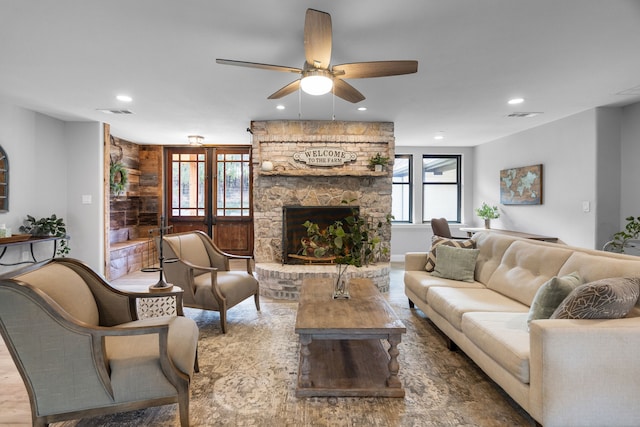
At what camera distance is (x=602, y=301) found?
1.70 m

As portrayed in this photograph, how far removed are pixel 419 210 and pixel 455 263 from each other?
3.76 meters

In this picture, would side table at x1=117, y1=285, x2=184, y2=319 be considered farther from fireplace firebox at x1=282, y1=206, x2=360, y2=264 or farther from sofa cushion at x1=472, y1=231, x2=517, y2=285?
sofa cushion at x1=472, y1=231, x2=517, y2=285

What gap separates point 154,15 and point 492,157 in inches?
239

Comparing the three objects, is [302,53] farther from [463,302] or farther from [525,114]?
[525,114]

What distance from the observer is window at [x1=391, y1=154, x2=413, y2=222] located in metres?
7.18

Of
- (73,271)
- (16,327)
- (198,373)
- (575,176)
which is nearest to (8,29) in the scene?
(73,271)

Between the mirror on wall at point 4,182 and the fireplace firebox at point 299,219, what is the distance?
334 centimetres

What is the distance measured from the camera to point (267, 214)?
491cm

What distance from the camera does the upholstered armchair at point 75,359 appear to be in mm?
1530

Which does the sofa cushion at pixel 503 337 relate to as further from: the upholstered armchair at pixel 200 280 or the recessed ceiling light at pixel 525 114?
the recessed ceiling light at pixel 525 114

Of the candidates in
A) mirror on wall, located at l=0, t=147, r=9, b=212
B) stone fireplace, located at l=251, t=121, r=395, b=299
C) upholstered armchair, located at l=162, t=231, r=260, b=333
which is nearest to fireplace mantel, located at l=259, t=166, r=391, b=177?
stone fireplace, located at l=251, t=121, r=395, b=299

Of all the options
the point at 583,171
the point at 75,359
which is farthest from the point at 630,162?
the point at 75,359

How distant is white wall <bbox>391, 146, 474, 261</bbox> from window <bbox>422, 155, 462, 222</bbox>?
0.13 meters

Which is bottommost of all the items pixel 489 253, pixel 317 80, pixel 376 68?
pixel 489 253
